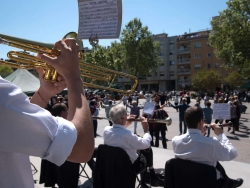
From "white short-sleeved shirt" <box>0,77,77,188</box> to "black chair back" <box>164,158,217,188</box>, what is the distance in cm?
208

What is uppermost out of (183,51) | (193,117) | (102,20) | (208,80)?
(183,51)

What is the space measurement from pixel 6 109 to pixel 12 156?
0.24 meters

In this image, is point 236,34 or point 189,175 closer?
point 189,175

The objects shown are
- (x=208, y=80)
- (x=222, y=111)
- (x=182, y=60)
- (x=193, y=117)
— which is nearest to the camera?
(x=193, y=117)

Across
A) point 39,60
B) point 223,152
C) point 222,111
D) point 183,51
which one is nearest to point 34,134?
point 39,60

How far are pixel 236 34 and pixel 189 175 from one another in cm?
2756

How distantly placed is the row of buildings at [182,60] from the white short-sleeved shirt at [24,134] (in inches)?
2186

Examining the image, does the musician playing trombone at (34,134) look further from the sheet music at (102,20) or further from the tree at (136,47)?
the tree at (136,47)

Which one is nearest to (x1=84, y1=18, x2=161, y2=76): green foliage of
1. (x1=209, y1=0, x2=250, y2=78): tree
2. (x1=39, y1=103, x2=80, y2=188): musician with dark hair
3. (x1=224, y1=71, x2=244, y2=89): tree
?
(x1=224, y1=71, x2=244, y2=89): tree

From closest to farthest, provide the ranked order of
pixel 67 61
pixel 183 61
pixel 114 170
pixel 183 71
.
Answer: pixel 67 61, pixel 114 170, pixel 183 61, pixel 183 71

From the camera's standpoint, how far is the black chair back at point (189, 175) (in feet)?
8.80

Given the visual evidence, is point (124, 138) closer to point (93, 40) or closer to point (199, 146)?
point (199, 146)

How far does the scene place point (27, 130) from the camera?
0.88m

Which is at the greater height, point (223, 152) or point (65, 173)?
point (223, 152)
